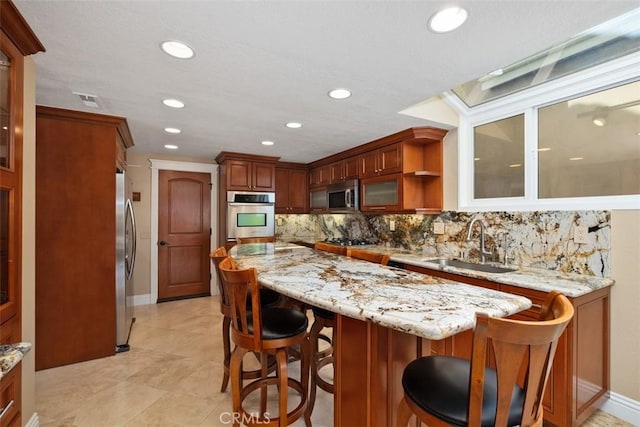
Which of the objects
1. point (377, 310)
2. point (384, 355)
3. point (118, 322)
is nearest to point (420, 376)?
point (384, 355)

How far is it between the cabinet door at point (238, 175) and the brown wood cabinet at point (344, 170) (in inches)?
51.4

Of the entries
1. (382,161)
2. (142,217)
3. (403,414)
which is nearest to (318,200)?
(382,161)

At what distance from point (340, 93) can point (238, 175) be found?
8.67ft

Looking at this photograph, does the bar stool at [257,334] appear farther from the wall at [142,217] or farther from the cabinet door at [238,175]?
the wall at [142,217]

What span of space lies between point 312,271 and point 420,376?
850mm

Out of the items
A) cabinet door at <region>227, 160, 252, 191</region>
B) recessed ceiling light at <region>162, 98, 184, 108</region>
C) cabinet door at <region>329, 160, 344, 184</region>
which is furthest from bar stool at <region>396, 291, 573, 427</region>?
cabinet door at <region>227, 160, 252, 191</region>

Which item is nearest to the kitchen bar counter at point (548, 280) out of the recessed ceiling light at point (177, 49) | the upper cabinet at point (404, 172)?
the upper cabinet at point (404, 172)

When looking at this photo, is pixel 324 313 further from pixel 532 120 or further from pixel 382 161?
pixel 532 120

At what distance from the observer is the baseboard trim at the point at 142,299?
14.3ft

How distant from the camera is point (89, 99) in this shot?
234cm

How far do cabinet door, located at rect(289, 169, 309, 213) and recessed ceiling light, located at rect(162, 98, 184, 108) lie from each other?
111 inches

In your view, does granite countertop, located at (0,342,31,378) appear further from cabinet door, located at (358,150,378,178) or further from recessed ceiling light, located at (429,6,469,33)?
cabinet door, located at (358,150,378,178)

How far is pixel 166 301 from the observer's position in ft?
15.0

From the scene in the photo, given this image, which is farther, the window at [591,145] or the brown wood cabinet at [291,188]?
the brown wood cabinet at [291,188]
